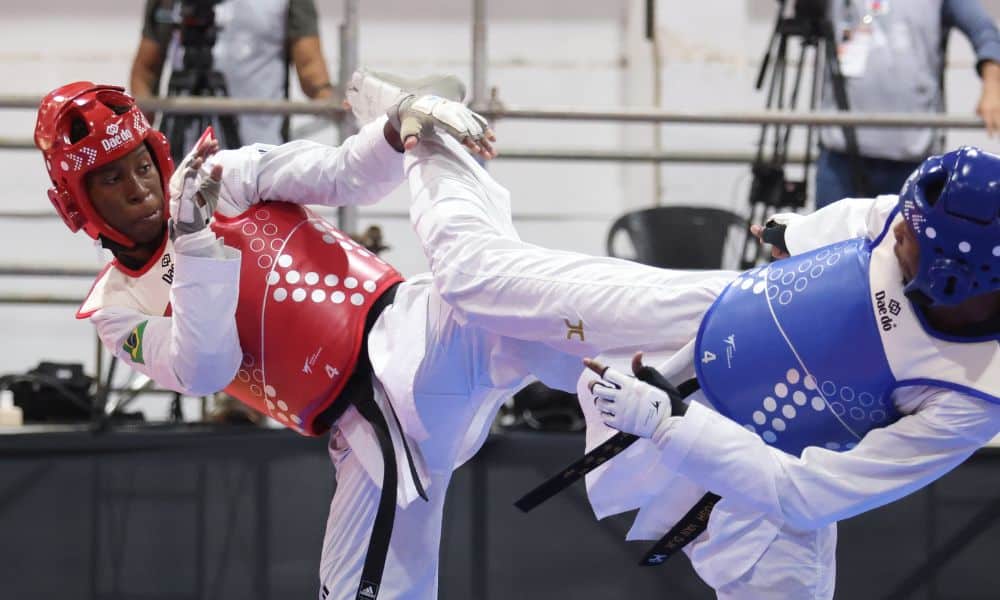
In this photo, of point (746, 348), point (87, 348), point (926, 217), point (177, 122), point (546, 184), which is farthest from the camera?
point (546, 184)

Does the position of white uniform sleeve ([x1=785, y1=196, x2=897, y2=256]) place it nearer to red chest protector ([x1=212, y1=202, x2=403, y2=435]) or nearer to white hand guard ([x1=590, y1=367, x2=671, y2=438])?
white hand guard ([x1=590, y1=367, x2=671, y2=438])

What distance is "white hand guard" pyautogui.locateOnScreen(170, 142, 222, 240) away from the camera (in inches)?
104

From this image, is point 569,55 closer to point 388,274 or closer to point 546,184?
point 546,184

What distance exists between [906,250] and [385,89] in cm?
127

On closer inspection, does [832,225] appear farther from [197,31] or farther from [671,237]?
[197,31]

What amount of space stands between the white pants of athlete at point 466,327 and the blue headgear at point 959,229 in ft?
1.47

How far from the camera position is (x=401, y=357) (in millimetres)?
2885

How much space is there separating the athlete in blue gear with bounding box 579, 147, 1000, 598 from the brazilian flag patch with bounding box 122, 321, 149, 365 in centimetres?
93

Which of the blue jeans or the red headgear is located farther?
the blue jeans

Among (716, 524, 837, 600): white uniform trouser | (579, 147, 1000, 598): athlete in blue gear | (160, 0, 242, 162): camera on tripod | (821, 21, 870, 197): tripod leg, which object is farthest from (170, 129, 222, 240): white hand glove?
(821, 21, 870, 197): tripod leg

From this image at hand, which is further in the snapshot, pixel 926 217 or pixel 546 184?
pixel 546 184

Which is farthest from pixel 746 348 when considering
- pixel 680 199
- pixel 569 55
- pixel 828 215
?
pixel 569 55

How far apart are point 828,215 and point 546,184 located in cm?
372

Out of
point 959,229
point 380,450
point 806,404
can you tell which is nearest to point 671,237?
point 380,450
